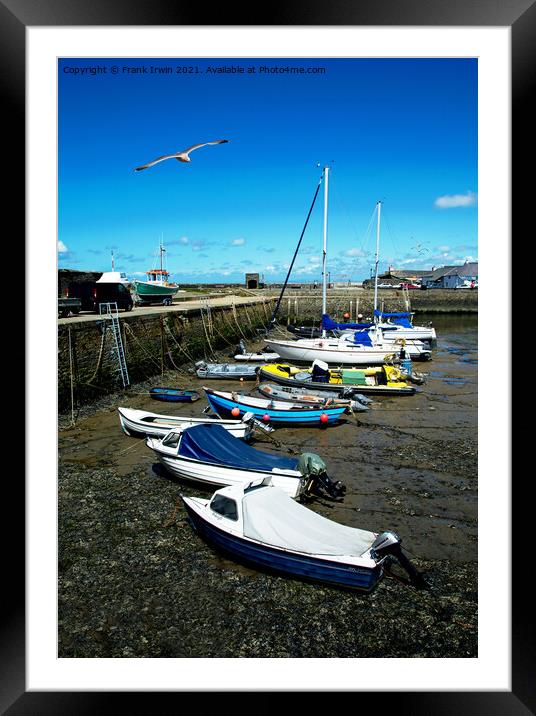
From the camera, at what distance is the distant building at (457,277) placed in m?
68.8

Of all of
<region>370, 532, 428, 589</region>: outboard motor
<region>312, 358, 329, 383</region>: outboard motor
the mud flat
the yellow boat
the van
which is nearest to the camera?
the mud flat

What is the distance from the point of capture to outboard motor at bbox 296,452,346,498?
827 centimetres

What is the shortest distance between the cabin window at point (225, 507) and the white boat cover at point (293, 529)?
185mm

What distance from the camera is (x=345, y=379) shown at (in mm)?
17719

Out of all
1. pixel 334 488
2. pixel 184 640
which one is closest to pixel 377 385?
pixel 334 488

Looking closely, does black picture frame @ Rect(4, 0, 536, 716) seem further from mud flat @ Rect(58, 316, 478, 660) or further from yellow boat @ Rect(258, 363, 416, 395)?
Answer: yellow boat @ Rect(258, 363, 416, 395)

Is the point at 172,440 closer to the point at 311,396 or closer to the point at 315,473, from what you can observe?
the point at 315,473

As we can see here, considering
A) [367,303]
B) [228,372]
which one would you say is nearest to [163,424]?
[228,372]

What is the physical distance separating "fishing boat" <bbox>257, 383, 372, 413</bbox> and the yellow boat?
47cm

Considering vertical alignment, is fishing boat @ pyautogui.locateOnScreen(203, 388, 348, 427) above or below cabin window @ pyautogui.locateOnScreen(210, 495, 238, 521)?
above

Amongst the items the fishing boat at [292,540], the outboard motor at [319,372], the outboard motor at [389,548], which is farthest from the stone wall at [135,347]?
the outboard motor at [389,548]

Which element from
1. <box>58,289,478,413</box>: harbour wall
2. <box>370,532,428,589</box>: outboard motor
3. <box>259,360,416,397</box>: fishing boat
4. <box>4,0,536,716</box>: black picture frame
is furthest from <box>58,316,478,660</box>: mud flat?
<box>259,360,416,397</box>: fishing boat
